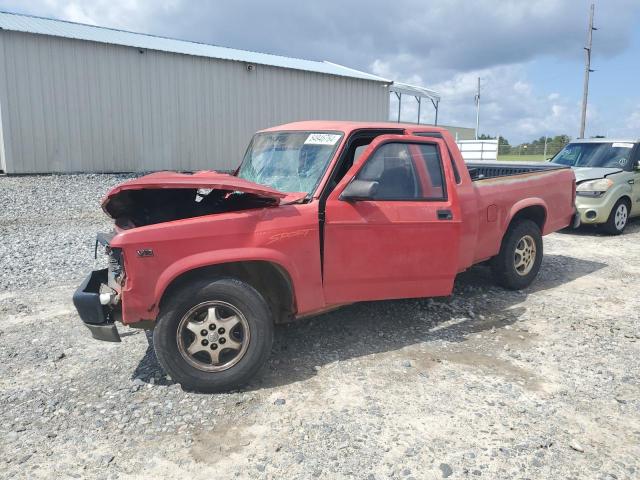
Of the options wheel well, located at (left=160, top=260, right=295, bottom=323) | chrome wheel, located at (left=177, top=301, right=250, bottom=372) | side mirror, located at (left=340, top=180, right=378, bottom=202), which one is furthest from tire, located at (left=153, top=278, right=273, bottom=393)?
side mirror, located at (left=340, top=180, right=378, bottom=202)

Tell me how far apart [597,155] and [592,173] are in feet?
3.10

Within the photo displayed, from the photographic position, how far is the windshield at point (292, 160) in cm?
430

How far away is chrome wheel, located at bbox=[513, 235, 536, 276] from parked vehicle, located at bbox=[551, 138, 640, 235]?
4184 mm

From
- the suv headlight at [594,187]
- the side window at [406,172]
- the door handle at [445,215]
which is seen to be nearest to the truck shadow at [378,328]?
the door handle at [445,215]

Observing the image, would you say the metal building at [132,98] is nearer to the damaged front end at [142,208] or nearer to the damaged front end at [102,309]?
the damaged front end at [142,208]

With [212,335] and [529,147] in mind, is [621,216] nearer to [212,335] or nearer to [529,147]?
[212,335]

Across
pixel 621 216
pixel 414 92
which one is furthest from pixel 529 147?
pixel 621 216

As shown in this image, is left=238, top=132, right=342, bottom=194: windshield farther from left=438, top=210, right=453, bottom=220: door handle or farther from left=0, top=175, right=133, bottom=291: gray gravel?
left=0, top=175, right=133, bottom=291: gray gravel

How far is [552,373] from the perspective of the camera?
402cm

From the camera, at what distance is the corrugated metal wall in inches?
571

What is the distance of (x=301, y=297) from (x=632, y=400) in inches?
96.9

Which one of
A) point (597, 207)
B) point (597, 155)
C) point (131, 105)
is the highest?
point (131, 105)

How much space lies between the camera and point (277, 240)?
3725 millimetres

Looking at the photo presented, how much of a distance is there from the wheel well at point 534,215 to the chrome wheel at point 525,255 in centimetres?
25
